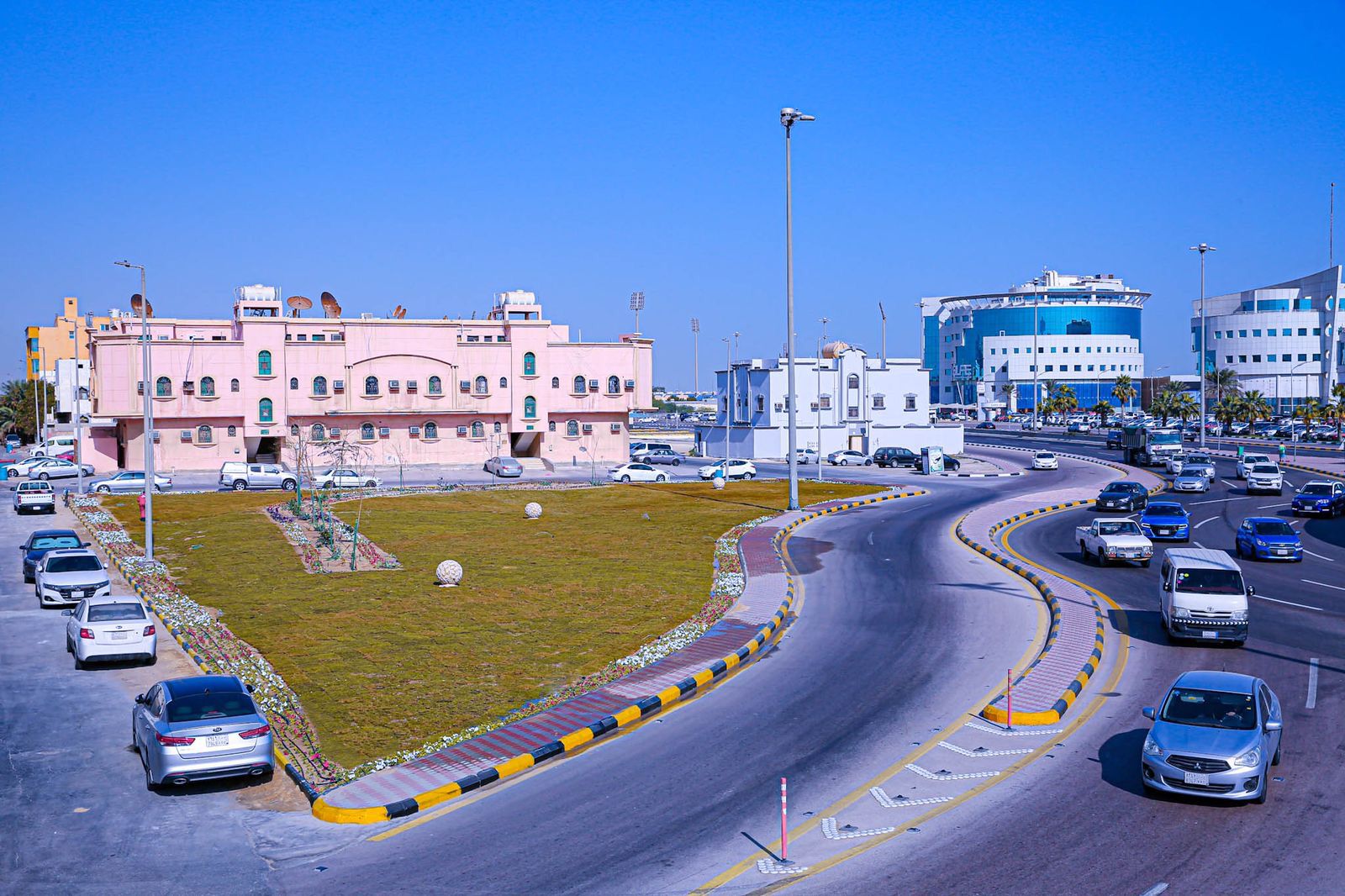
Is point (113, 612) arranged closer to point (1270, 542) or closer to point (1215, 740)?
point (1215, 740)

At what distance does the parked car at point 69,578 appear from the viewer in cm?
3180

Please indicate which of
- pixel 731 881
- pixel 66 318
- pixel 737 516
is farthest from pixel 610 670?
pixel 66 318

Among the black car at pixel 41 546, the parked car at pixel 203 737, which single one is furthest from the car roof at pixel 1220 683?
the black car at pixel 41 546

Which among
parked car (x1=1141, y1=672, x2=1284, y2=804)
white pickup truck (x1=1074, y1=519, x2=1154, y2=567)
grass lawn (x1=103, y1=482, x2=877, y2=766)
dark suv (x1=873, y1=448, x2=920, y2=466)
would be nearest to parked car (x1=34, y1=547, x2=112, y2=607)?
grass lawn (x1=103, y1=482, x2=877, y2=766)

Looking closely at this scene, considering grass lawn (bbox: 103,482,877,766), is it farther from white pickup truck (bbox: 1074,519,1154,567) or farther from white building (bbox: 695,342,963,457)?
white building (bbox: 695,342,963,457)

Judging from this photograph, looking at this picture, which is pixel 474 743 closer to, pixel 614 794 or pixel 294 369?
pixel 614 794

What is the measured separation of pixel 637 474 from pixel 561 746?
52.2m

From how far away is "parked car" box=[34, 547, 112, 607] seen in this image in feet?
104

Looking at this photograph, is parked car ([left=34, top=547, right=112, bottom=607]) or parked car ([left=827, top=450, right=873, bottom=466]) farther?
parked car ([left=827, top=450, right=873, bottom=466])

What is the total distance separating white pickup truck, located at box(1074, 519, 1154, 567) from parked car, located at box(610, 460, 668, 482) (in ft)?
115

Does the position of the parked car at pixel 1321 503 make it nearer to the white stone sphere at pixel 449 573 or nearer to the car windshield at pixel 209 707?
the white stone sphere at pixel 449 573

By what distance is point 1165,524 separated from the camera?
42656mm

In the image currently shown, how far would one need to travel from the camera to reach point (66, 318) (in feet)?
472

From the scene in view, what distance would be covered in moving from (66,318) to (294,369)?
8594 cm
